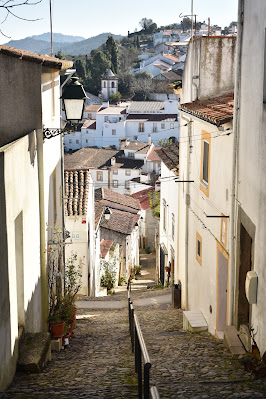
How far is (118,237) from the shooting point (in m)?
34.8

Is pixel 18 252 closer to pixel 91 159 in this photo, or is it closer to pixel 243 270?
pixel 243 270

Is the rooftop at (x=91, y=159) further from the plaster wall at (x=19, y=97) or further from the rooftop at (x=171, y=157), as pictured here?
the plaster wall at (x=19, y=97)

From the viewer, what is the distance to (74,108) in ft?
30.2

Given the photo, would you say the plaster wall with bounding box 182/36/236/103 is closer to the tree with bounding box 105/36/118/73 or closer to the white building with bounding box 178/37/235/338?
the white building with bounding box 178/37/235/338

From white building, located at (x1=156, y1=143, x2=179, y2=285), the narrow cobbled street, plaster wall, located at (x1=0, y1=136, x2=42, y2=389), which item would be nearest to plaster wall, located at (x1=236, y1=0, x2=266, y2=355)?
the narrow cobbled street

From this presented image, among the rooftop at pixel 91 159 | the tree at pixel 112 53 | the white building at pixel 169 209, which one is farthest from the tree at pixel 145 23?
the white building at pixel 169 209

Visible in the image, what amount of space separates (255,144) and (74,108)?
3.41 meters

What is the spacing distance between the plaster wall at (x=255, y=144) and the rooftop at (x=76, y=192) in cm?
1025

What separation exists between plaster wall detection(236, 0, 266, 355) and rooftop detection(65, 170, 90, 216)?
1025cm

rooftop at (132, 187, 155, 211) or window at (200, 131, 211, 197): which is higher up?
window at (200, 131, 211, 197)

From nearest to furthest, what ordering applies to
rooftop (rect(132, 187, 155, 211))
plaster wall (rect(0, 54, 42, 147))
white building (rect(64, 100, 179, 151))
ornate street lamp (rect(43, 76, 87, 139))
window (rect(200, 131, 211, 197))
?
plaster wall (rect(0, 54, 42, 147))
ornate street lamp (rect(43, 76, 87, 139))
window (rect(200, 131, 211, 197))
rooftop (rect(132, 187, 155, 211))
white building (rect(64, 100, 179, 151))

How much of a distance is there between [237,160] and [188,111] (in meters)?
3.78

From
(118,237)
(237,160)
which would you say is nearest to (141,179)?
(118,237)

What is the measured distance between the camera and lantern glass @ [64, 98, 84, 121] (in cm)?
915
